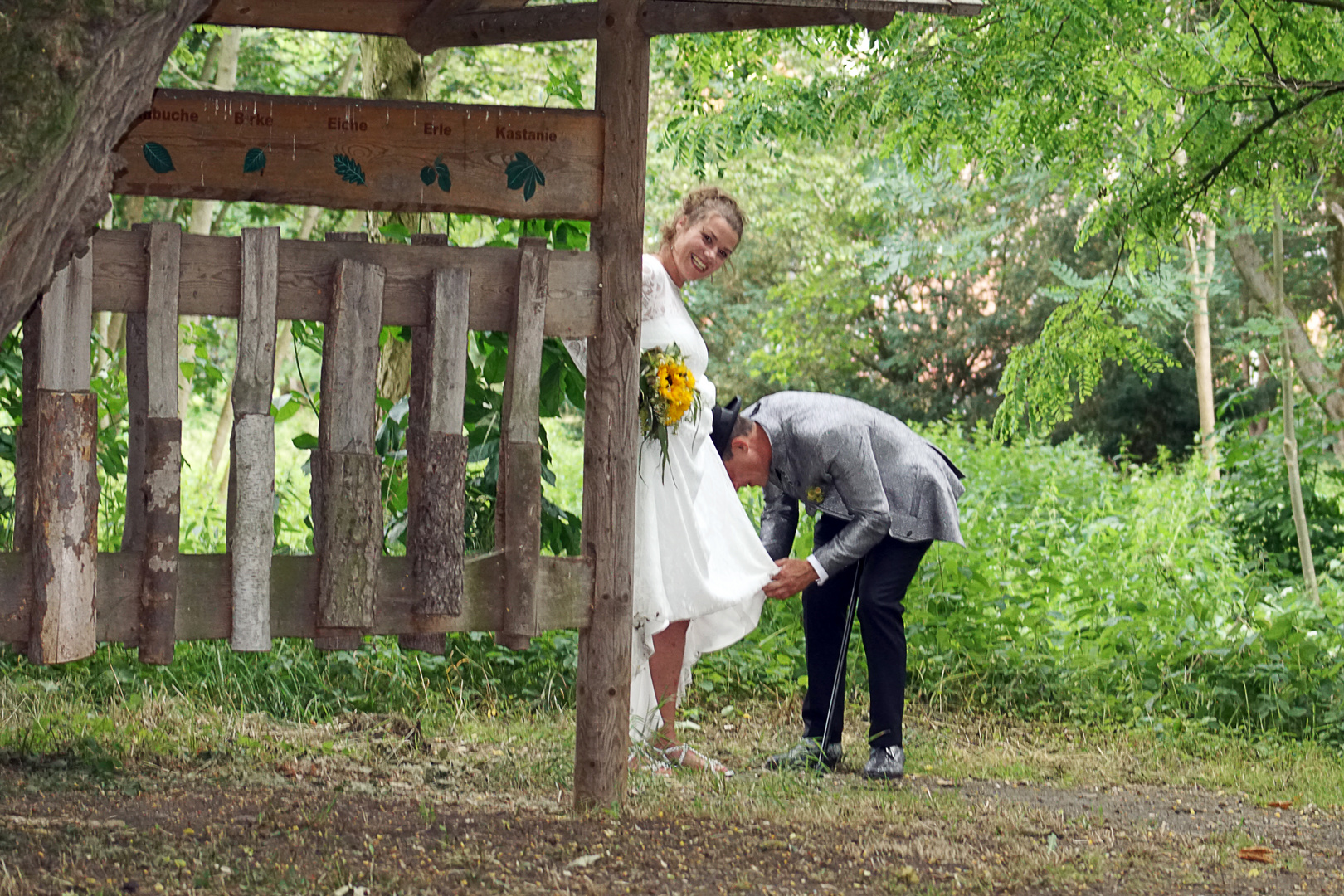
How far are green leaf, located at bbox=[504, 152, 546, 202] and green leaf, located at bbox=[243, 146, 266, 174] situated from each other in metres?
0.72

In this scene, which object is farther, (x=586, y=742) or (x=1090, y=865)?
(x=586, y=742)

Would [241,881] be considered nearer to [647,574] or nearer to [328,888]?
[328,888]

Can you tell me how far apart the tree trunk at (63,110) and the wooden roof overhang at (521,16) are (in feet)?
5.24

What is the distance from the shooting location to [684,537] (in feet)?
15.9

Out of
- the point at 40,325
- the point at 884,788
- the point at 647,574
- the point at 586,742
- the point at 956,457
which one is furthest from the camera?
the point at 956,457

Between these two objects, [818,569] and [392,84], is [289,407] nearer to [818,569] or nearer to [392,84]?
[818,569]

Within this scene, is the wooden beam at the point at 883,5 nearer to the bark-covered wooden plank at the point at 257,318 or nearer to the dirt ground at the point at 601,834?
the bark-covered wooden plank at the point at 257,318

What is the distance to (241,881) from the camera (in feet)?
11.1

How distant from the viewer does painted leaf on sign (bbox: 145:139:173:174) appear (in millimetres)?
3938

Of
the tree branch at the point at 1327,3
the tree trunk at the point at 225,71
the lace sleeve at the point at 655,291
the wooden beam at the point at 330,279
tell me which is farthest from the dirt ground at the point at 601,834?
the tree trunk at the point at 225,71

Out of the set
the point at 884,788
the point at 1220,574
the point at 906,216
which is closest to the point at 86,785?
the point at 884,788

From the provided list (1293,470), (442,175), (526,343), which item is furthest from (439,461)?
(1293,470)

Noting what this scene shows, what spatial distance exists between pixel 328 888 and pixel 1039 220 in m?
18.2

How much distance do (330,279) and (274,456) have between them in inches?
23.1
